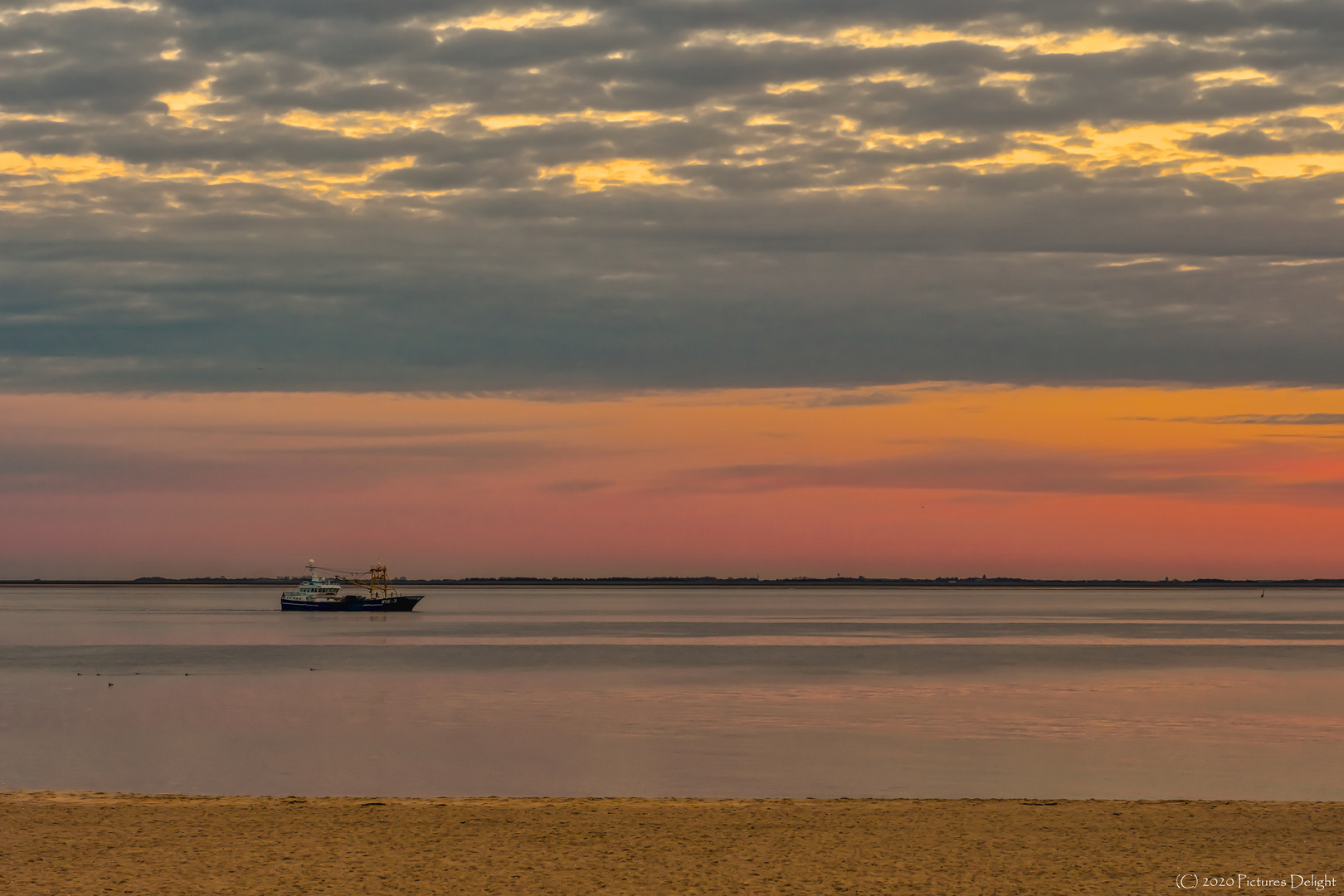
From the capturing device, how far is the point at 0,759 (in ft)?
114

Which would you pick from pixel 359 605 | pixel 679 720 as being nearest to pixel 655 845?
pixel 679 720

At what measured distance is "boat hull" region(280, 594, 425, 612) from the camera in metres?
183

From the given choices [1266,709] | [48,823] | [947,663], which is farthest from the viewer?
[947,663]

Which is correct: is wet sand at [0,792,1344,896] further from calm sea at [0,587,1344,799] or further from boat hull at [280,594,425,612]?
boat hull at [280,594,425,612]

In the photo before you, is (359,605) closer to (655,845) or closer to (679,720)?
(679,720)

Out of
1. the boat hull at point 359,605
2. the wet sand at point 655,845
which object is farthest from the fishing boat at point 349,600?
the wet sand at point 655,845

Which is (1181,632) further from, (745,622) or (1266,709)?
(1266,709)

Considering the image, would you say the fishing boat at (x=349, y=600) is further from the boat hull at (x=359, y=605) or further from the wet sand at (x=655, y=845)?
the wet sand at (x=655, y=845)

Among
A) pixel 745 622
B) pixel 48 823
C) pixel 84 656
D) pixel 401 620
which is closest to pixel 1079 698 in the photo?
pixel 48 823

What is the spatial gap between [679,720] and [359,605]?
145634 mm

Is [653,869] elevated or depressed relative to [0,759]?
elevated

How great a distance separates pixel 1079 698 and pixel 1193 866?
38643 millimetres

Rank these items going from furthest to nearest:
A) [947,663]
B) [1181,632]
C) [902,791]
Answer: [1181,632], [947,663], [902,791]

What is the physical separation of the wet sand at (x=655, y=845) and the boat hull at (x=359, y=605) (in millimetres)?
163051
